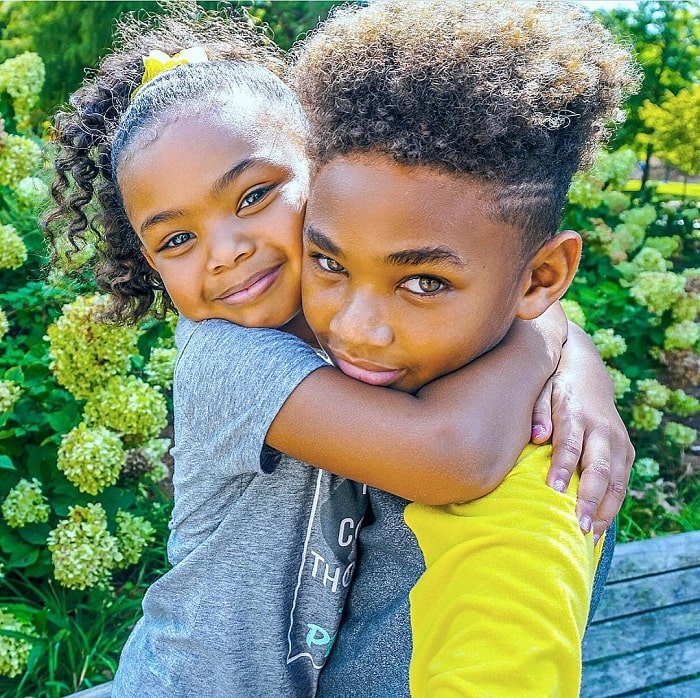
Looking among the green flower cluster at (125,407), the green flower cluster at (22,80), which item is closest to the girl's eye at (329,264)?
the green flower cluster at (125,407)

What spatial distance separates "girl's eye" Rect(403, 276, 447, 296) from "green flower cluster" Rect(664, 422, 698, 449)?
3341 mm

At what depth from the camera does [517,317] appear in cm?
146

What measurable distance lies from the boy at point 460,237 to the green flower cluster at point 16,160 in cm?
222

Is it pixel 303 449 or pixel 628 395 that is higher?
pixel 303 449

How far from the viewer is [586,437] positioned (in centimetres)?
145

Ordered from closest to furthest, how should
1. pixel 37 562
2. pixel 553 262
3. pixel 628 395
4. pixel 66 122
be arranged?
pixel 553 262 < pixel 66 122 < pixel 37 562 < pixel 628 395

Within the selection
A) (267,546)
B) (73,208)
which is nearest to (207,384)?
(267,546)

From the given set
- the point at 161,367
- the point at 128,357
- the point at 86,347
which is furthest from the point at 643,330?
the point at 86,347

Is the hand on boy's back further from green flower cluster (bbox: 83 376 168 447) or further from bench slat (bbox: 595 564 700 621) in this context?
green flower cluster (bbox: 83 376 168 447)

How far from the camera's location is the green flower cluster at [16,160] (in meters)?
3.23

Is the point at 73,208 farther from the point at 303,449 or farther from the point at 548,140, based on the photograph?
the point at 548,140

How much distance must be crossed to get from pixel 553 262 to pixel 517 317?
119mm

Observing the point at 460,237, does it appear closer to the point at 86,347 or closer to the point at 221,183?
the point at 221,183

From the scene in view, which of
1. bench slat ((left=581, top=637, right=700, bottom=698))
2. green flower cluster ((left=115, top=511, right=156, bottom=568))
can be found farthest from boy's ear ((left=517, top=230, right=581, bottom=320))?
green flower cluster ((left=115, top=511, right=156, bottom=568))
